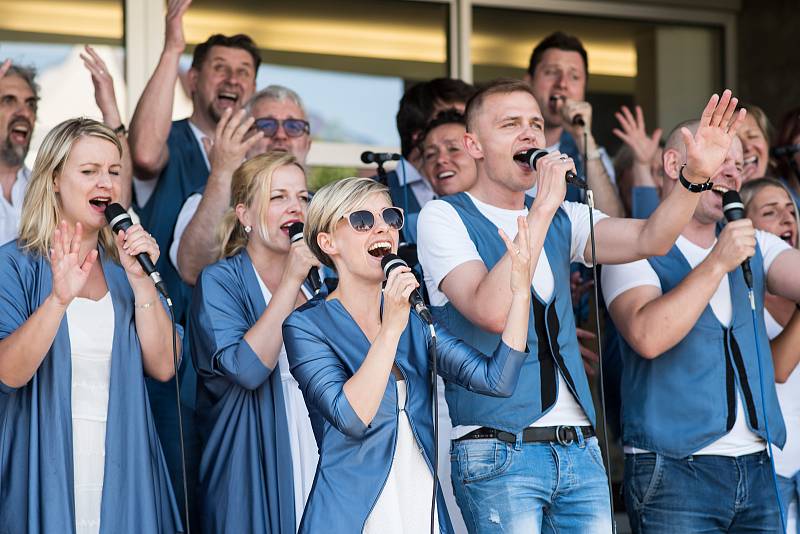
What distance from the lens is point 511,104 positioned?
149 inches

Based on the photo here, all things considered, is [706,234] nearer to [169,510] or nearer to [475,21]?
[169,510]

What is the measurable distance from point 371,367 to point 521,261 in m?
0.54

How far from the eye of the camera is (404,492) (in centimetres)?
306

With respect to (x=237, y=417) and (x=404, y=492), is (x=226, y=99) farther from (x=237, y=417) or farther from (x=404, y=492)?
(x=404, y=492)

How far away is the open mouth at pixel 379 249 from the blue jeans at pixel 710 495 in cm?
129

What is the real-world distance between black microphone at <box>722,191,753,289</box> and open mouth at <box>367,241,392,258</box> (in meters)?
1.26

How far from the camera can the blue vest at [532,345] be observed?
3.41 metres

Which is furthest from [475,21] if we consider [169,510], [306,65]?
→ [169,510]

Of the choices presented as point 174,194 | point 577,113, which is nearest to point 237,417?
point 174,194

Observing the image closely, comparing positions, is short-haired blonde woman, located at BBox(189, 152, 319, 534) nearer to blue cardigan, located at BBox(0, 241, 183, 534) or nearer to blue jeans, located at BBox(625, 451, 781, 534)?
blue cardigan, located at BBox(0, 241, 183, 534)

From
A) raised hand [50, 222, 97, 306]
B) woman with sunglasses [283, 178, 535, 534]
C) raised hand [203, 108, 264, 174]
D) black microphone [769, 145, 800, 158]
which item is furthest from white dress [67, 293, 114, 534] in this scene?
black microphone [769, 145, 800, 158]

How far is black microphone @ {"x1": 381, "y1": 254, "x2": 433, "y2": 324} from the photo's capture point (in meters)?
2.95

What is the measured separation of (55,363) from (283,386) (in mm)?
731

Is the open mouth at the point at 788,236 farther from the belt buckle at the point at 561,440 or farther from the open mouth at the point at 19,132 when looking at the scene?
the open mouth at the point at 19,132
